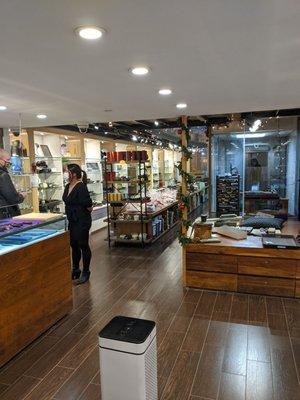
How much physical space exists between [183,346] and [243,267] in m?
1.45

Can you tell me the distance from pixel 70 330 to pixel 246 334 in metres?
1.71

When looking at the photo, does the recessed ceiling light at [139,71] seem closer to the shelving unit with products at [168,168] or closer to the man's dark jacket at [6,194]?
the man's dark jacket at [6,194]

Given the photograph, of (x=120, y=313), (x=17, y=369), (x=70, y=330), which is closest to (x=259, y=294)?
→ (x=120, y=313)

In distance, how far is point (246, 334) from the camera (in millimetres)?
2951

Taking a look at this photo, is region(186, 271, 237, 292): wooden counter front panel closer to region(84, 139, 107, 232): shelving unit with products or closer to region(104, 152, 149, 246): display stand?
region(104, 152, 149, 246): display stand

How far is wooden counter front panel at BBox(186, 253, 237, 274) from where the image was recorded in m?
3.89

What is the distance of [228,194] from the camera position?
27.8 ft

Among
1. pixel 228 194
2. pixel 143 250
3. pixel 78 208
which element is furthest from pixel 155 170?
pixel 78 208

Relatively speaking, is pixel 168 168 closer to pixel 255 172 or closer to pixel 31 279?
pixel 255 172

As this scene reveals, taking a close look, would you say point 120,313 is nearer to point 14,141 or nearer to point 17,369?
point 17,369

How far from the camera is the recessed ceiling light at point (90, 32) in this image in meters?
1.69

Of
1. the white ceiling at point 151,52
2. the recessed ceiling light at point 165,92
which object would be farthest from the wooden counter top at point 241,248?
the recessed ceiling light at point 165,92

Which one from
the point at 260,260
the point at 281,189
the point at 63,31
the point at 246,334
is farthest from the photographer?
the point at 281,189

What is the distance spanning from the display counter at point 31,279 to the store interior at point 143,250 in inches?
0.6
